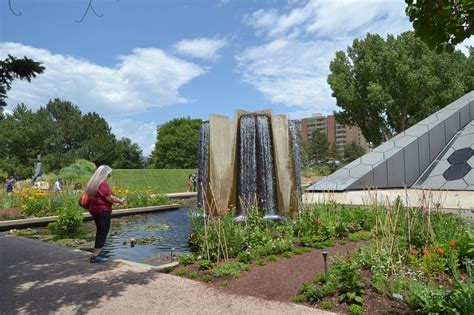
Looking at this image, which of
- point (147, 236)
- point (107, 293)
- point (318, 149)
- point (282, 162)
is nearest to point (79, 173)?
point (147, 236)

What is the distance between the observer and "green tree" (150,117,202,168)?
64.9 metres

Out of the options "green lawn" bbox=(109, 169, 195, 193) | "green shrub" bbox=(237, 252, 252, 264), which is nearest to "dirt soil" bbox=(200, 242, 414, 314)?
"green shrub" bbox=(237, 252, 252, 264)

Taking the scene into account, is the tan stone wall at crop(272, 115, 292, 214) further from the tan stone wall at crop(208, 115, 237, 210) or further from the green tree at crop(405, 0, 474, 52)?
the green tree at crop(405, 0, 474, 52)

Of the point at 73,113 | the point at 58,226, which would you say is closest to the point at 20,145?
the point at 73,113

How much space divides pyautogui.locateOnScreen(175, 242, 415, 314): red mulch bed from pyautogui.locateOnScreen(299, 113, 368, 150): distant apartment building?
103014 millimetres

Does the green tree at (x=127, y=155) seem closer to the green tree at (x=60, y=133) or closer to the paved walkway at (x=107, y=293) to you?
the green tree at (x=60, y=133)

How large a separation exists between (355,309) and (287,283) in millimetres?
1271

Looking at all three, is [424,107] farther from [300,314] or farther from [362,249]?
[300,314]

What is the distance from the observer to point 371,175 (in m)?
18.1

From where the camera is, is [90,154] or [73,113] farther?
[73,113]

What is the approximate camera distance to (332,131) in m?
129

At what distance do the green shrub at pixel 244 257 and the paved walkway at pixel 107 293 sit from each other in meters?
1.17

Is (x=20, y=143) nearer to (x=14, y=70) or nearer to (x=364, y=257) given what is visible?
(x=14, y=70)

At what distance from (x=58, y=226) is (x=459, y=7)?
1117cm
